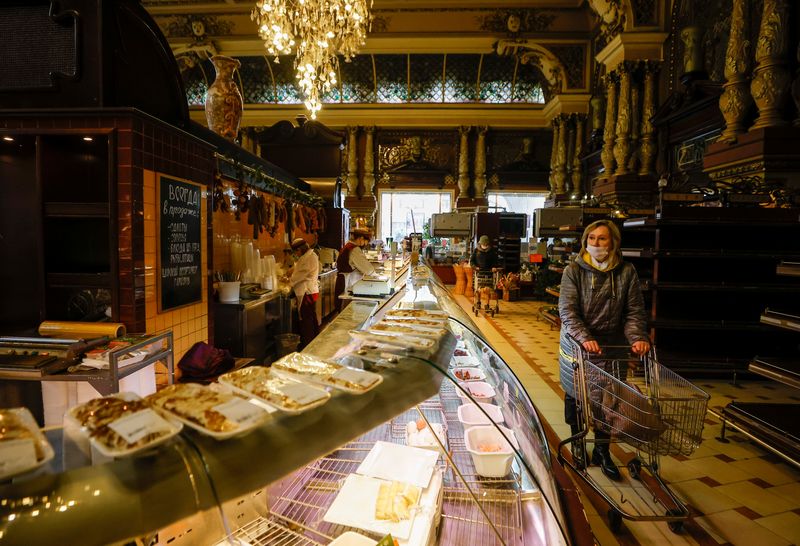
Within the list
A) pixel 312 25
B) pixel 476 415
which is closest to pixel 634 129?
pixel 312 25

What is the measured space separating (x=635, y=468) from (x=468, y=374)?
166 centimetres

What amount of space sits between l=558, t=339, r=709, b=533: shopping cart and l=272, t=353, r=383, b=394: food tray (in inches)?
71.4

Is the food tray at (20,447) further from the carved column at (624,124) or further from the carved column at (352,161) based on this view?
the carved column at (352,161)

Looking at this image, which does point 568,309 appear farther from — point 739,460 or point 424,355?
point 424,355

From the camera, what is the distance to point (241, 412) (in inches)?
31.0

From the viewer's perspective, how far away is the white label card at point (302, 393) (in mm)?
868

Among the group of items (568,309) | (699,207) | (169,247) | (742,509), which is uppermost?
(699,207)

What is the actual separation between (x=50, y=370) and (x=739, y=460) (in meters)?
4.64

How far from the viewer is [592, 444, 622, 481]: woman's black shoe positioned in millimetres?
2863

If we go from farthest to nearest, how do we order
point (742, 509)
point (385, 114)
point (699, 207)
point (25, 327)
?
1. point (385, 114)
2. point (699, 207)
3. point (25, 327)
4. point (742, 509)

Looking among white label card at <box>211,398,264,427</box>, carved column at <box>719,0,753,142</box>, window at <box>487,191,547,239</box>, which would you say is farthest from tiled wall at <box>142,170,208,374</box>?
window at <box>487,191,547,239</box>

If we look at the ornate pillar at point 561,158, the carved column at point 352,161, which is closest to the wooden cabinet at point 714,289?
the ornate pillar at point 561,158

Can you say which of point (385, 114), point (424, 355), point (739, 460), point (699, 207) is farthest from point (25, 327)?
point (385, 114)

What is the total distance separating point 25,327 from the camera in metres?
2.83
